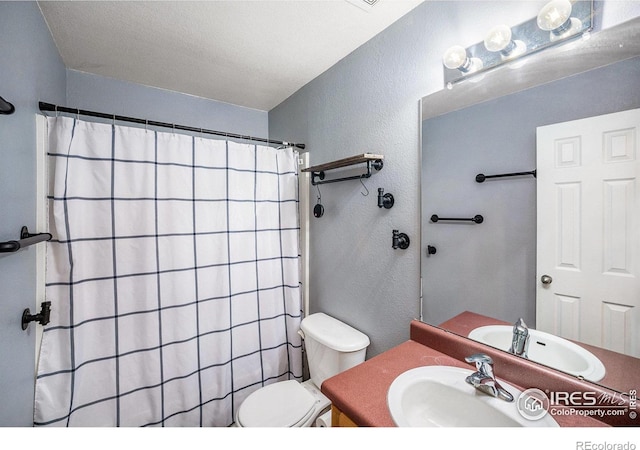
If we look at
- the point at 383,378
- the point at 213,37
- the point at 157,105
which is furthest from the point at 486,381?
the point at 157,105

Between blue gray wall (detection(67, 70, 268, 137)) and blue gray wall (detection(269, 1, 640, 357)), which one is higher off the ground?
blue gray wall (detection(67, 70, 268, 137))

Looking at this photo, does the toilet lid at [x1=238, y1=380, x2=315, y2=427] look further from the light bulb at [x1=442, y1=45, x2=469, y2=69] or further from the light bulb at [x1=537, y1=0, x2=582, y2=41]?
the light bulb at [x1=537, y1=0, x2=582, y2=41]

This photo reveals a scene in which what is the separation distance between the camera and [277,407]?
1333 millimetres

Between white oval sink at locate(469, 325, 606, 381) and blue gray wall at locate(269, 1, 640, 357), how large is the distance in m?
0.25

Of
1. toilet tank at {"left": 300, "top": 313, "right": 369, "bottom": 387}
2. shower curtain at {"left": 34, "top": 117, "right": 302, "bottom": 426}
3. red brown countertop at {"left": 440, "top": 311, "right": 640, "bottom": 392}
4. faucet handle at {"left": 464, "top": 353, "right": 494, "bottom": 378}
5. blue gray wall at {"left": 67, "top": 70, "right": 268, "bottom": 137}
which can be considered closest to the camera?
red brown countertop at {"left": 440, "top": 311, "right": 640, "bottom": 392}

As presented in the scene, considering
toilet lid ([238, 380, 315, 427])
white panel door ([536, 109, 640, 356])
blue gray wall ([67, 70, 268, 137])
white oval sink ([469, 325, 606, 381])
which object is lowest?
toilet lid ([238, 380, 315, 427])

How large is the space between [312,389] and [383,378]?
81 cm

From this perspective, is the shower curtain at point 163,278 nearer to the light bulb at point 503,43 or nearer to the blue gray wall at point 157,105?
the blue gray wall at point 157,105

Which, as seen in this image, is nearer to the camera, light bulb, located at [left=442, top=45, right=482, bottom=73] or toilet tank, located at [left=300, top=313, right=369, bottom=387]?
light bulb, located at [left=442, top=45, right=482, bottom=73]

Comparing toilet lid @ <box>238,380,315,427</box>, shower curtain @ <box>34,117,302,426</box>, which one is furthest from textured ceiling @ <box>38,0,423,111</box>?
toilet lid @ <box>238,380,315,427</box>

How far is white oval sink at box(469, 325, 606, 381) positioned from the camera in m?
0.75

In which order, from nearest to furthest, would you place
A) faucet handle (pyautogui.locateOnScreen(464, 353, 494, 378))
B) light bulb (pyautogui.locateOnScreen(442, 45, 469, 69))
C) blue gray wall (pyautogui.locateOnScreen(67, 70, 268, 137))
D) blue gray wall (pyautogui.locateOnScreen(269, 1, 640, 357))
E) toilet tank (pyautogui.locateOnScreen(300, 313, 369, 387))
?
faucet handle (pyautogui.locateOnScreen(464, 353, 494, 378)) → light bulb (pyautogui.locateOnScreen(442, 45, 469, 69)) → blue gray wall (pyautogui.locateOnScreen(269, 1, 640, 357)) → toilet tank (pyautogui.locateOnScreen(300, 313, 369, 387)) → blue gray wall (pyautogui.locateOnScreen(67, 70, 268, 137))
